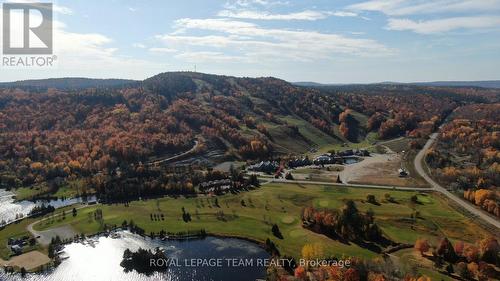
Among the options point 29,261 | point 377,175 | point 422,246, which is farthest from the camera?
point 377,175

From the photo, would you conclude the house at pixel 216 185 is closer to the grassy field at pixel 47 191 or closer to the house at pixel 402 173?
the grassy field at pixel 47 191

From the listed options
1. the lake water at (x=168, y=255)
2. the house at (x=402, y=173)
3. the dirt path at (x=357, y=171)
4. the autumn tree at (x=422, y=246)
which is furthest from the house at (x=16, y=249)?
the house at (x=402, y=173)

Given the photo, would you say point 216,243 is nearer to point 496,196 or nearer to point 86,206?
point 86,206

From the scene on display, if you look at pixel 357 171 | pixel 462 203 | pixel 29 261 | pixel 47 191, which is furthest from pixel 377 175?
pixel 47 191

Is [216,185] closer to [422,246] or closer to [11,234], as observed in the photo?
[11,234]

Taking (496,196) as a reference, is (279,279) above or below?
below

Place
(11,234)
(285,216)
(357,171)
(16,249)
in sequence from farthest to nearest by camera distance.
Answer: (357,171)
(285,216)
(11,234)
(16,249)

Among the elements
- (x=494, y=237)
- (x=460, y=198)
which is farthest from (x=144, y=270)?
(x=460, y=198)
